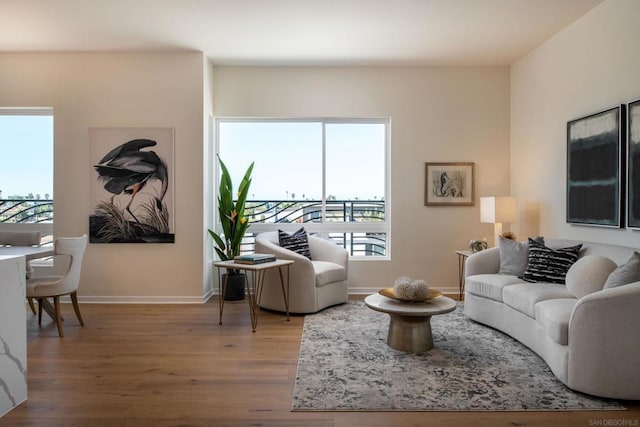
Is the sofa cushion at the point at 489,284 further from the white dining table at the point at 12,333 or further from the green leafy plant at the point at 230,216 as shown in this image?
the white dining table at the point at 12,333

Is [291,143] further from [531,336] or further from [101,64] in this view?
[531,336]

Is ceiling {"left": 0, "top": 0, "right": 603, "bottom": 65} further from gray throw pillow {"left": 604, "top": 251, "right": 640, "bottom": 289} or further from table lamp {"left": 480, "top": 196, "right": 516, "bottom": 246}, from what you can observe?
gray throw pillow {"left": 604, "top": 251, "right": 640, "bottom": 289}

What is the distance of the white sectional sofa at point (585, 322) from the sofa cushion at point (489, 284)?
0.5 inches

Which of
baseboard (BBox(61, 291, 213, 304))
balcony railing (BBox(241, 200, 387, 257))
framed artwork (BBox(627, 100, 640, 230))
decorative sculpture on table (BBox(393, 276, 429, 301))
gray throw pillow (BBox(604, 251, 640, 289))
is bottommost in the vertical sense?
baseboard (BBox(61, 291, 213, 304))

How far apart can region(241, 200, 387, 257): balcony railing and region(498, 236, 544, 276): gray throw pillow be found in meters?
1.69

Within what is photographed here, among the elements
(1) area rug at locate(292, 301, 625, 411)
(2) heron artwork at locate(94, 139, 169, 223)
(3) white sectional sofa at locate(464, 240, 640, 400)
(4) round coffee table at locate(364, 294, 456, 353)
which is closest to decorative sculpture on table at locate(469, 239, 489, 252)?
(3) white sectional sofa at locate(464, 240, 640, 400)

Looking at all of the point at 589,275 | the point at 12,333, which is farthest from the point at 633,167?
the point at 12,333

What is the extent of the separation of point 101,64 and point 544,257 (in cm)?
494

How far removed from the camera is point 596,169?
3.81 m

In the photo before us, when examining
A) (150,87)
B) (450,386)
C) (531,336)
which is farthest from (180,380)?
(150,87)

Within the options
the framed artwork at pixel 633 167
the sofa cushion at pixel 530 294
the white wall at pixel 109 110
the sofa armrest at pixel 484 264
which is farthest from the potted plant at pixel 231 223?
the framed artwork at pixel 633 167

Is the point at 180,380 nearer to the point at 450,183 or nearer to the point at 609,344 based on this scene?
the point at 609,344

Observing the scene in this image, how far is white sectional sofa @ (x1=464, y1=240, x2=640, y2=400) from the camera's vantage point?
2.51 meters

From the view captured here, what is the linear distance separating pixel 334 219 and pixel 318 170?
65cm
